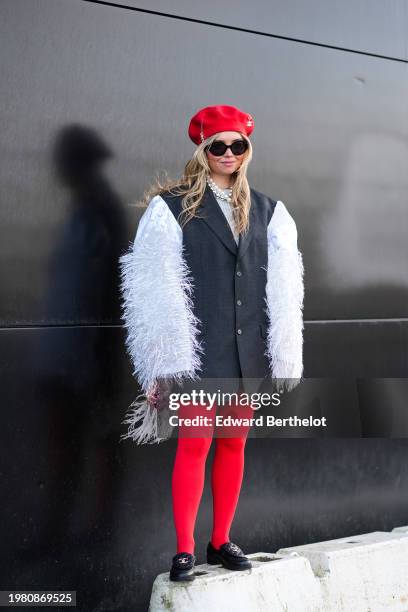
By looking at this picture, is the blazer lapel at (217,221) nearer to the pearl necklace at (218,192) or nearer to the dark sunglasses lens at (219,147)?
the pearl necklace at (218,192)

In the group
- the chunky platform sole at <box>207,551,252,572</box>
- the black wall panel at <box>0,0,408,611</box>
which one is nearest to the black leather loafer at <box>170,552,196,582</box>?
the chunky platform sole at <box>207,551,252,572</box>

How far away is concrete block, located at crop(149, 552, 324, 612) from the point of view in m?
3.38

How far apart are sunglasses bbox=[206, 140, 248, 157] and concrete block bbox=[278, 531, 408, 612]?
5.47 feet

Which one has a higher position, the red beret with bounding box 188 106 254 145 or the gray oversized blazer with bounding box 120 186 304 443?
the red beret with bounding box 188 106 254 145

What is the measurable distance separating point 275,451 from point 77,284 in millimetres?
1237

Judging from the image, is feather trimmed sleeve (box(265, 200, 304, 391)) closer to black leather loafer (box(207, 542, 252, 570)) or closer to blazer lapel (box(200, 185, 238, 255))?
blazer lapel (box(200, 185, 238, 255))

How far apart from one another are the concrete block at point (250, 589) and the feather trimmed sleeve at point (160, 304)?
69 centimetres

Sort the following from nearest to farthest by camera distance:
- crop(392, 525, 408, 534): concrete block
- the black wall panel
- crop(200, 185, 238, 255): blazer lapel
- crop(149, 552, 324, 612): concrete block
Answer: crop(149, 552, 324, 612): concrete block < crop(200, 185, 238, 255): blazer lapel < the black wall panel < crop(392, 525, 408, 534): concrete block

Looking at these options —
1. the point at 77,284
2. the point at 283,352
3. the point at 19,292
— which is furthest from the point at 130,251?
the point at 283,352

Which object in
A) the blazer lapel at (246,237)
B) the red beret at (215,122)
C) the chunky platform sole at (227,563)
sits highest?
the red beret at (215,122)

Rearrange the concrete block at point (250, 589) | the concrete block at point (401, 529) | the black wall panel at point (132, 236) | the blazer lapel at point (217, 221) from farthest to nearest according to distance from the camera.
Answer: the concrete block at point (401, 529), the black wall panel at point (132, 236), the blazer lapel at point (217, 221), the concrete block at point (250, 589)

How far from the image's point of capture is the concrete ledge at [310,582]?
3.40 metres

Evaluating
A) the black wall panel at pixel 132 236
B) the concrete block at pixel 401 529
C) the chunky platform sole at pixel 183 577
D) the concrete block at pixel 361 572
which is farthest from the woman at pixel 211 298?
the concrete block at pixel 401 529

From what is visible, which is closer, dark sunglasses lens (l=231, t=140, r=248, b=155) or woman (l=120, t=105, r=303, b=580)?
woman (l=120, t=105, r=303, b=580)
